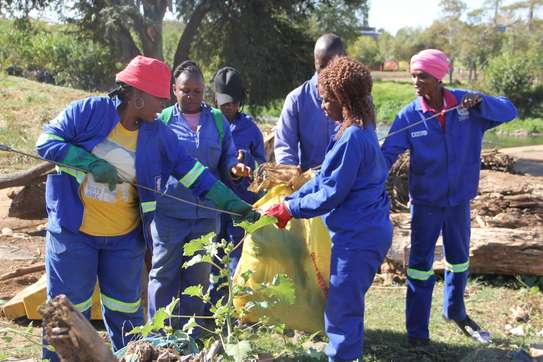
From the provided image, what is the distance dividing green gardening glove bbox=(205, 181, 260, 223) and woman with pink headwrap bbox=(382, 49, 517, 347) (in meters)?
1.13

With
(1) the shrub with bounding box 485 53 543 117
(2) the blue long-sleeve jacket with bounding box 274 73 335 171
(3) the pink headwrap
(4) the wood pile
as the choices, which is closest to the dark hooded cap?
(2) the blue long-sleeve jacket with bounding box 274 73 335 171

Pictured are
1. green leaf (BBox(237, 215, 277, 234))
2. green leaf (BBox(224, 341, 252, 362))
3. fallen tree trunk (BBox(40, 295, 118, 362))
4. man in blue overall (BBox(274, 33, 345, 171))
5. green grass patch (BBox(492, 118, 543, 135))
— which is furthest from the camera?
green grass patch (BBox(492, 118, 543, 135))

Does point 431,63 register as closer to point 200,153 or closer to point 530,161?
point 200,153

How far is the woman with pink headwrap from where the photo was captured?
4504mm

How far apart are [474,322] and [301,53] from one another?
1641 cm

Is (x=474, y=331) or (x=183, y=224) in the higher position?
(x=183, y=224)

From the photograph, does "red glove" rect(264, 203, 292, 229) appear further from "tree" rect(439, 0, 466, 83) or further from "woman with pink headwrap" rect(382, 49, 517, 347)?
"tree" rect(439, 0, 466, 83)

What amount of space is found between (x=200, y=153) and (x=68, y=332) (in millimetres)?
2320

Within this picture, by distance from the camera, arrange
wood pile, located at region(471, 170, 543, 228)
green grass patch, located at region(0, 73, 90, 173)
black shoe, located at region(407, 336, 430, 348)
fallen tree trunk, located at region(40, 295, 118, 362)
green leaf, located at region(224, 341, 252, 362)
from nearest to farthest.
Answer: fallen tree trunk, located at region(40, 295, 118, 362) < green leaf, located at region(224, 341, 252, 362) < black shoe, located at region(407, 336, 430, 348) < wood pile, located at region(471, 170, 543, 228) < green grass patch, located at region(0, 73, 90, 173)

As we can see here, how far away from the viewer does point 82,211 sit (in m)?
3.51

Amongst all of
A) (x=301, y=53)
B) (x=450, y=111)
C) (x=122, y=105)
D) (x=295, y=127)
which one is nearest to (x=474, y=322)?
(x=450, y=111)

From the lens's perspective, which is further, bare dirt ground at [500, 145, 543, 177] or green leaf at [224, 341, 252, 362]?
bare dirt ground at [500, 145, 543, 177]

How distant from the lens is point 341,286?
3656 mm

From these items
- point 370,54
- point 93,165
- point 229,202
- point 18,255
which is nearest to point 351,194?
point 229,202
